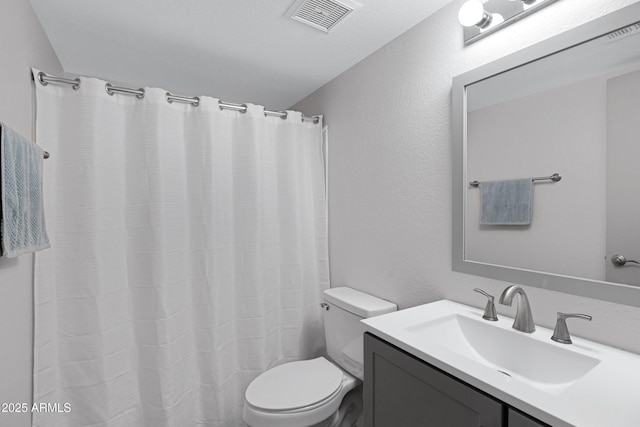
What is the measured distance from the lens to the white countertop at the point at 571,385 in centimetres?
62

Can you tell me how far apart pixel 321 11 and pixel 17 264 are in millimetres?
1642

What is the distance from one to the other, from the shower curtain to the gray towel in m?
1.15

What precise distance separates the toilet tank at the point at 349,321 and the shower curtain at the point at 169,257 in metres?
0.32

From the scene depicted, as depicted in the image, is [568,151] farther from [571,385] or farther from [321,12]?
[321,12]

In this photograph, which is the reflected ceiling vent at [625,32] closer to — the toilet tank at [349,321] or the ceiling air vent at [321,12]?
the ceiling air vent at [321,12]

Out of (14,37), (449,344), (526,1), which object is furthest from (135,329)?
(526,1)

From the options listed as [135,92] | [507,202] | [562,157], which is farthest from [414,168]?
[135,92]

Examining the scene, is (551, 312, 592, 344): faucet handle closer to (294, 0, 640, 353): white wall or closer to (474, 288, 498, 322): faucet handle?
(294, 0, 640, 353): white wall

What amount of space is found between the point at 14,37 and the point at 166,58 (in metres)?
0.74

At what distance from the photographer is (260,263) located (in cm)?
192

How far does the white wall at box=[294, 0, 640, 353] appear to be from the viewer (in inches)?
39.9

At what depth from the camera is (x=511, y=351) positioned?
3.36ft

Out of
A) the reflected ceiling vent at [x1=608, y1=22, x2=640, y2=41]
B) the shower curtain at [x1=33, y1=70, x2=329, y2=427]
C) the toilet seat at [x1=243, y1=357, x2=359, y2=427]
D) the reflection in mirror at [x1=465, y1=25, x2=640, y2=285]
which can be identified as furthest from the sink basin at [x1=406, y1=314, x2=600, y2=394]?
the shower curtain at [x1=33, y1=70, x2=329, y2=427]

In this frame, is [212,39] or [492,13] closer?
[492,13]
